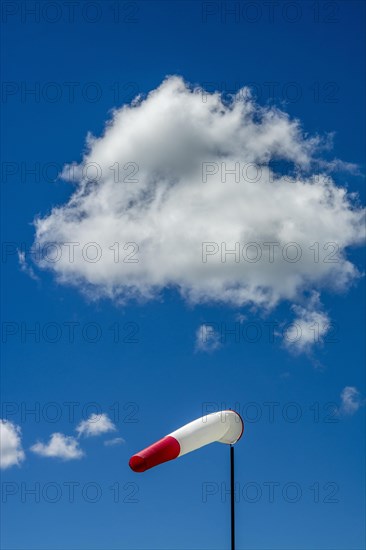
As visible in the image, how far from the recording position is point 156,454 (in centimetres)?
1689

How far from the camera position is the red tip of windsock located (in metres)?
16.6

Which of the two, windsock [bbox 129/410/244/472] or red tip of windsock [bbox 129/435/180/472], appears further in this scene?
windsock [bbox 129/410/244/472]

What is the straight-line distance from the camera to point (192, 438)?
1784 centimetres

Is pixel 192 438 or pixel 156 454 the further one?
pixel 192 438

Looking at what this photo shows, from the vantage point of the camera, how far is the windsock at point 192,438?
16703 mm

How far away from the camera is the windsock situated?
54.8ft

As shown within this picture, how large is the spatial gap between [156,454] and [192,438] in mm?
1243

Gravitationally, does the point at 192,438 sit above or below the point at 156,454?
above

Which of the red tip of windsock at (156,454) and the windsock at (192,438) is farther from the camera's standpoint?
the windsock at (192,438)

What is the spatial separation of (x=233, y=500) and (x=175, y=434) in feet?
6.54

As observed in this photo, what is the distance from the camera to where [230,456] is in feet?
59.9

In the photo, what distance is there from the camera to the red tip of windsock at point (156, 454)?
16562 millimetres

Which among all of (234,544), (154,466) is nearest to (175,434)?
(154,466)

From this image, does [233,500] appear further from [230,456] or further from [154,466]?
[154,466]
